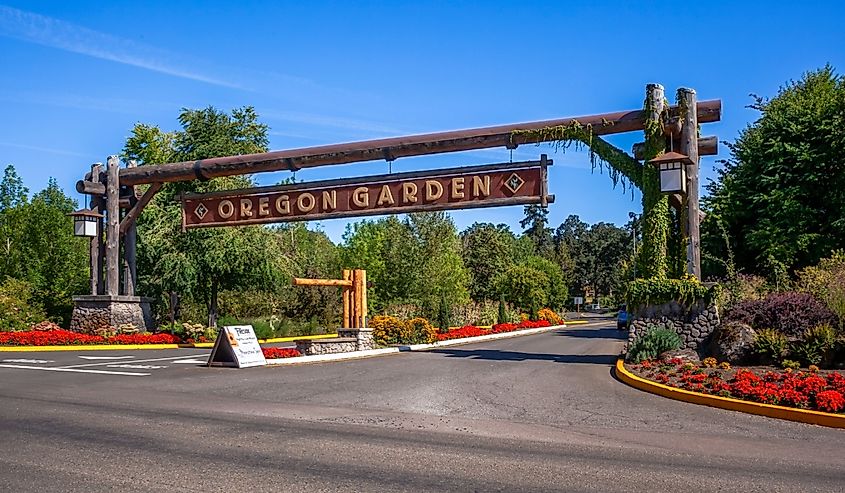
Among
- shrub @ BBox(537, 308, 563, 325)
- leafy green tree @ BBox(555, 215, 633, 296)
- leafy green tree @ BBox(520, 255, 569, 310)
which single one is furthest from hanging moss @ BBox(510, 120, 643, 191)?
leafy green tree @ BBox(555, 215, 633, 296)

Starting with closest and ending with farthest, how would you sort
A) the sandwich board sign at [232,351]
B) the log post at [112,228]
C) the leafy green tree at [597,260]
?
the sandwich board sign at [232,351], the log post at [112,228], the leafy green tree at [597,260]

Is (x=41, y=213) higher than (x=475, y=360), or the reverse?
(x=41, y=213)

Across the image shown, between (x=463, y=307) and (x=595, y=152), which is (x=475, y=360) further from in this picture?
(x=463, y=307)

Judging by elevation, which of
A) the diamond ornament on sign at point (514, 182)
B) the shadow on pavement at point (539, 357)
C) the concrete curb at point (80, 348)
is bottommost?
the shadow on pavement at point (539, 357)

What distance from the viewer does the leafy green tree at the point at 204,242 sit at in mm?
30156

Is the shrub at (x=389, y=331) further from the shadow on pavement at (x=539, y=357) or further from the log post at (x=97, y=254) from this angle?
the log post at (x=97, y=254)

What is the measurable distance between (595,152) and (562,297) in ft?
192

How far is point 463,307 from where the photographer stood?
46625mm

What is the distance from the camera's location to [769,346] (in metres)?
15.0

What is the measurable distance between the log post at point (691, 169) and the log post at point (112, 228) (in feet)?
54.9

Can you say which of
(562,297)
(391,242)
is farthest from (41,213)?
(562,297)

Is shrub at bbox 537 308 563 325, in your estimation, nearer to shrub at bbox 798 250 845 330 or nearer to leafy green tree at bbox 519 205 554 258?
shrub at bbox 798 250 845 330

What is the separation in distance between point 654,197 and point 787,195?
612 inches

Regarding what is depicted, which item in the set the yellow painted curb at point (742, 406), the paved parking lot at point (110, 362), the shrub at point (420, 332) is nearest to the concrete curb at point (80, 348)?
the paved parking lot at point (110, 362)
